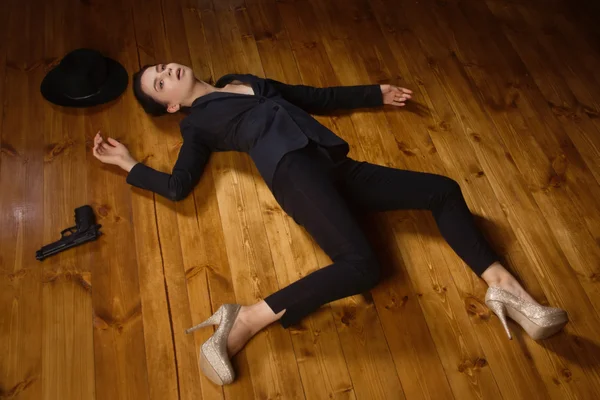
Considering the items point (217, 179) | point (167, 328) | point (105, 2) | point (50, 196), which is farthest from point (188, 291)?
point (105, 2)

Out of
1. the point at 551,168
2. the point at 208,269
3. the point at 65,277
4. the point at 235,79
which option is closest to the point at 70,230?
the point at 65,277

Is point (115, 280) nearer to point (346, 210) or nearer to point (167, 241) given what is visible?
point (167, 241)

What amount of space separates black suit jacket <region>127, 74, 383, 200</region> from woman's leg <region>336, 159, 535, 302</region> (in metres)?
0.12

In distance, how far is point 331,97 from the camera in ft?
6.74

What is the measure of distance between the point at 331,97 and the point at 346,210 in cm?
57

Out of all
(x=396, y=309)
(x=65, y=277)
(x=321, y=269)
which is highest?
(x=321, y=269)

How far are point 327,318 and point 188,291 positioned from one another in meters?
0.43

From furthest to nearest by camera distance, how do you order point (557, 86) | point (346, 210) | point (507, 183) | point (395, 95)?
point (557, 86) → point (395, 95) → point (507, 183) → point (346, 210)

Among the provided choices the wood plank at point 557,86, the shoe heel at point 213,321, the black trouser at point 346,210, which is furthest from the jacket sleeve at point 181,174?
the wood plank at point 557,86

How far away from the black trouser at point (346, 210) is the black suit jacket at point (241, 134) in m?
0.05

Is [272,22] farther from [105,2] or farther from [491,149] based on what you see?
[491,149]

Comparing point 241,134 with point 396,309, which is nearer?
point 396,309

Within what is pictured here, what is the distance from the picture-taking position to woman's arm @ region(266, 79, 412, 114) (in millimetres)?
2022

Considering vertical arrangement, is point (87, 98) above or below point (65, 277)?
above
